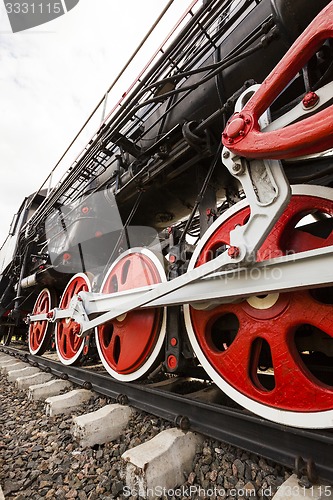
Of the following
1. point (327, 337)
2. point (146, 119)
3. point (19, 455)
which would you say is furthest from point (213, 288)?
point (146, 119)

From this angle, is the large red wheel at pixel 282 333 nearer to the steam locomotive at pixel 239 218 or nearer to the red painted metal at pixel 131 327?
the steam locomotive at pixel 239 218

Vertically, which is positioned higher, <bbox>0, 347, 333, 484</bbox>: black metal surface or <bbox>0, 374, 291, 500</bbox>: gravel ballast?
<bbox>0, 347, 333, 484</bbox>: black metal surface

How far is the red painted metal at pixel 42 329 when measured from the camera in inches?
141

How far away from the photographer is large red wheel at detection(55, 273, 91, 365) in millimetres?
2664

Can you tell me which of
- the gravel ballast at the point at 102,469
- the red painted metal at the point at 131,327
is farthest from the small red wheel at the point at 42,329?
the gravel ballast at the point at 102,469

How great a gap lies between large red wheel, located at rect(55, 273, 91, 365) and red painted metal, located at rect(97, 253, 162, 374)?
50 cm

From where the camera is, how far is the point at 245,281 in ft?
3.61

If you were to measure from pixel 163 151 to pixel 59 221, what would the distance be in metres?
2.12

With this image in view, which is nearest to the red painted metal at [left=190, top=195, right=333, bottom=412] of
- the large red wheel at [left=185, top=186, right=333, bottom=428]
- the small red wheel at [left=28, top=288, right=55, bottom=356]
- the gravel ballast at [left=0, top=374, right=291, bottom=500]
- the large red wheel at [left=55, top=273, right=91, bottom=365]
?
the large red wheel at [left=185, top=186, right=333, bottom=428]

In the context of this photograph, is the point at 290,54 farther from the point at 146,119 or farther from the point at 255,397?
the point at 146,119

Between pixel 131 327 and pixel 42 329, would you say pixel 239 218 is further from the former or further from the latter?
pixel 42 329

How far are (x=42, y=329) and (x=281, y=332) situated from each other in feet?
11.3

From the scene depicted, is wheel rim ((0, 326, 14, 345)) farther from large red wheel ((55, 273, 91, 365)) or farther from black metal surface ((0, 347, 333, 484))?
black metal surface ((0, 347, 333, 484))

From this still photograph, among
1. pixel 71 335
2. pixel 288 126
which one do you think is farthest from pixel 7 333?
pixel 288 126
